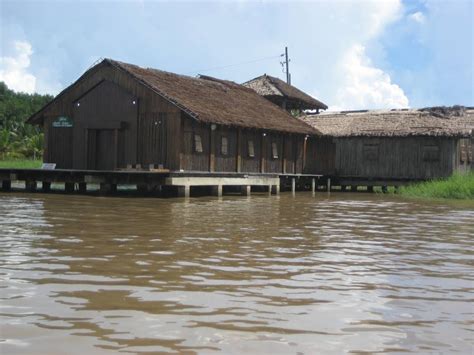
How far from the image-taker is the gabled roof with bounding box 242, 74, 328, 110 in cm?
4353

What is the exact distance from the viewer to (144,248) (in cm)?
1027

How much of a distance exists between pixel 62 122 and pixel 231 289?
25326 millimetres

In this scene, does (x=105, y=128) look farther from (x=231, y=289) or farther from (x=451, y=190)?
(x=231, y=289)

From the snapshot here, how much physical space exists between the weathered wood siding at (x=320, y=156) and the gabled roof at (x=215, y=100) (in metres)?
1.08

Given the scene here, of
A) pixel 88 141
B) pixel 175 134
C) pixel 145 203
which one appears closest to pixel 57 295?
pixel 145 203

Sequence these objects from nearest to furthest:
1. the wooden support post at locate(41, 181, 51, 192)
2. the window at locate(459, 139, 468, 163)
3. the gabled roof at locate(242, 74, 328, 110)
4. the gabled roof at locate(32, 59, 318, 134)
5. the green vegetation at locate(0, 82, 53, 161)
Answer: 1. the gabled roof at locate(32, 59, 318, 134)
2. the wooden support post at locate(41, 181, 51, 192)
3. the window at locate(459, 139, 468, 163)
4. the gabled roof at locate(242, 74, 328, 110)
5. the green vegetation at locate(0, 82, 53, 161)

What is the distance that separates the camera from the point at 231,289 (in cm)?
729

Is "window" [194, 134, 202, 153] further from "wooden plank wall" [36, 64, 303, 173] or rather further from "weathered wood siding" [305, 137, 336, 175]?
"weathered wood siding" [305, 137, 336, 175]

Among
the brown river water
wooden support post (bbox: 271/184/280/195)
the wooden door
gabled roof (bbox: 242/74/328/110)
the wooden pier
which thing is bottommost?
the brown river water

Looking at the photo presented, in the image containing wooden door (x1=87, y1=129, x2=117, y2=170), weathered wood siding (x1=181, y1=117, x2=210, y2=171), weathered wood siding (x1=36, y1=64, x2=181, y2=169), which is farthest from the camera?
wooden door (x1=87, y1=129, x2=117, y2=170)

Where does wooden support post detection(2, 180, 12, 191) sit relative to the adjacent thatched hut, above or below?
below

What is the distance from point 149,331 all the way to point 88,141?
25582mm

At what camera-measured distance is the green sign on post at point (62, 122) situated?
3087 cm

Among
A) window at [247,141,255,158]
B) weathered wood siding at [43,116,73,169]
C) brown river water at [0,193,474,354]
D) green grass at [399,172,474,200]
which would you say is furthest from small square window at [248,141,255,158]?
brown river water at [0,193,474,354]
